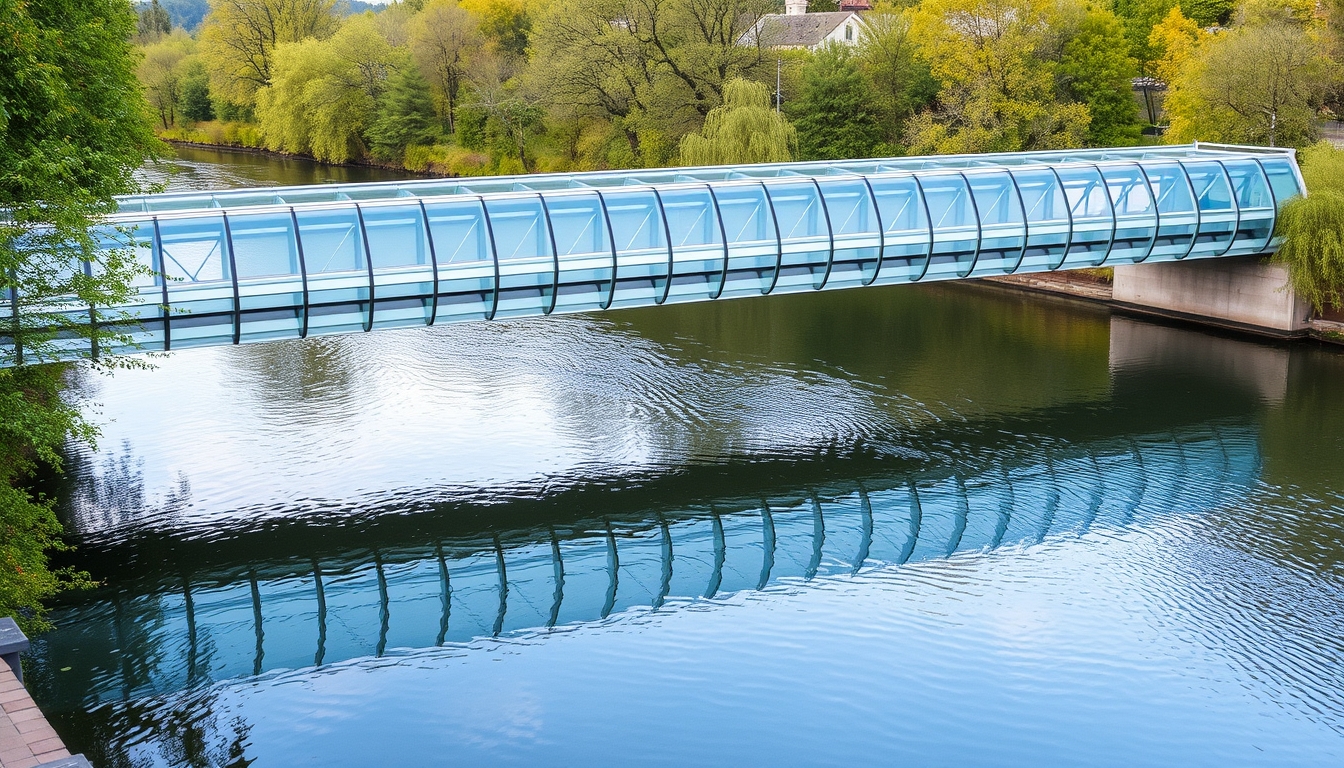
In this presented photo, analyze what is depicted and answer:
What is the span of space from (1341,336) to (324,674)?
88.2ft

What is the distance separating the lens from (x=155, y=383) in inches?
1144

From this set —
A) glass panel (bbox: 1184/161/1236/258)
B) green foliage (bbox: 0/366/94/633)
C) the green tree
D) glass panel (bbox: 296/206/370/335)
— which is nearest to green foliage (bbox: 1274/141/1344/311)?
glass panel (bbox: 1184/161/1236/258)

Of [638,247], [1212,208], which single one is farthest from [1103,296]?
[638,247]

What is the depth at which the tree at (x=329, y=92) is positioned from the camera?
74938mm

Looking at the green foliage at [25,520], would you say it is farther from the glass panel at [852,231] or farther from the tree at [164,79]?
the tree at [164,79]

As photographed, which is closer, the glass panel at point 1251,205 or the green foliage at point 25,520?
the green foliage at point 25,520

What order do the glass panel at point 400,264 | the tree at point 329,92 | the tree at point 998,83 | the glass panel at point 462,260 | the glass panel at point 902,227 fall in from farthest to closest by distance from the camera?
the tree at point 329,92, the tree at point 998,83, the glass panel at point 902,227, the glass panel at point 462,260, the glass panel at point 400,264

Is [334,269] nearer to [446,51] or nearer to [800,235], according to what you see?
[800,235]

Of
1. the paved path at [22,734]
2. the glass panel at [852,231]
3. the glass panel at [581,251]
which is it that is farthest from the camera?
the glass panel at [852,231]

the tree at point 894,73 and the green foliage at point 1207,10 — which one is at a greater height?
the green foliage at point 1207,10

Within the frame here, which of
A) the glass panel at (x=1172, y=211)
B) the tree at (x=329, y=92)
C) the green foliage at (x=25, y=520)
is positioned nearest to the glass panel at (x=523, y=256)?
the green foliage at (x=25, y=520)

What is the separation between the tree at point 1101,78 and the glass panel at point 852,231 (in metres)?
29.2

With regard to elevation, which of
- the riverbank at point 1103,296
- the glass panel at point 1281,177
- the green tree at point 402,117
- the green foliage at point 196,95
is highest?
the green foliage at point 196,95

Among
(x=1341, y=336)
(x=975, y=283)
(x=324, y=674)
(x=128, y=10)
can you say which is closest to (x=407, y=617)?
(x=324, y=674)
